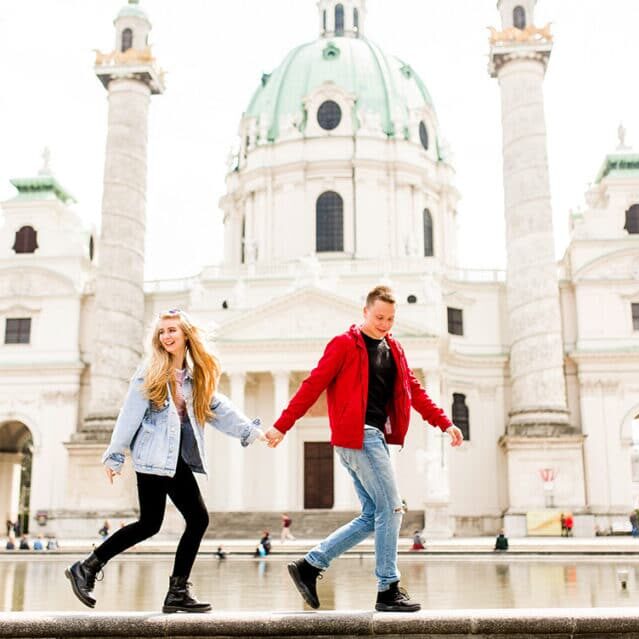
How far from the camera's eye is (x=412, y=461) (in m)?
44.0

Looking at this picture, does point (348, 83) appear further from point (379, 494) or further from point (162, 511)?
point (162, 511)

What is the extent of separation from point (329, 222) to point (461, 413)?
1484cm

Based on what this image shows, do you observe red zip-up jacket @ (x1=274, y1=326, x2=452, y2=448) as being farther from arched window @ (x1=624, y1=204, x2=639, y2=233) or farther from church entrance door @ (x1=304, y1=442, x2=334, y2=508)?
arched window @ (x1=624, y1=204, x2=639, y2=233)

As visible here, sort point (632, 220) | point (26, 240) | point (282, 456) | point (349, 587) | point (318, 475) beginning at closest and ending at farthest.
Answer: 1. point (349, 587)
2. point (282, 456)
3. point (318, 475)
4. point (632, 220)
5. point (26, 240)

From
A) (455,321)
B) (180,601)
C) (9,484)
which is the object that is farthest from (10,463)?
(180,601)

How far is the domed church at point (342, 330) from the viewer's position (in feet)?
132

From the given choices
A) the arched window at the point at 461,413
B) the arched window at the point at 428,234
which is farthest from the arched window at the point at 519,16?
the arched window at the point at 461,413

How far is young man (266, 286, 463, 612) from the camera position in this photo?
6363mm

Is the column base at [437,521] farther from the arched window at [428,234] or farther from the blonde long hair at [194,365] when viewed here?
the blonde long hair at [194,365]

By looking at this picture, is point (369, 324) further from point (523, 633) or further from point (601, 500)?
point (601, 500)

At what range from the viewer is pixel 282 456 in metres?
41.9

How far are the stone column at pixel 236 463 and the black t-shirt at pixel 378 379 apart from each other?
3550cm

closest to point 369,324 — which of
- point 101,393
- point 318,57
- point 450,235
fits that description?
point 101,393

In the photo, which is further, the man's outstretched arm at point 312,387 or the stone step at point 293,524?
the stone step at point 293,524
